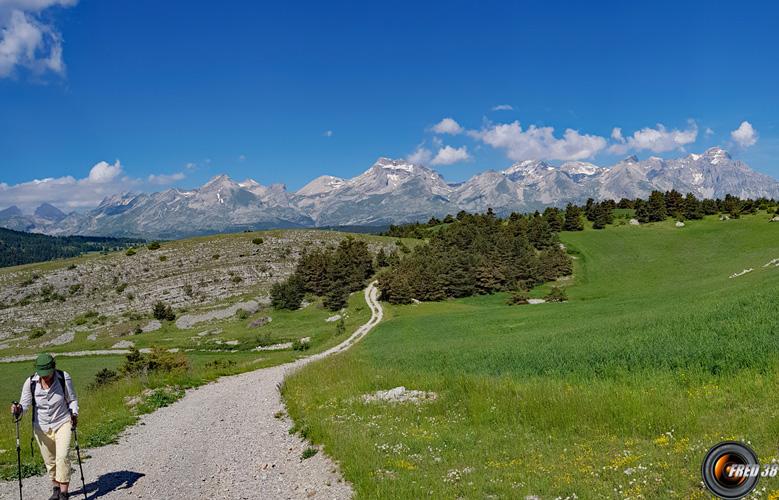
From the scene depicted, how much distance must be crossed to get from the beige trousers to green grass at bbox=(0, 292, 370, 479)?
9.78 ft

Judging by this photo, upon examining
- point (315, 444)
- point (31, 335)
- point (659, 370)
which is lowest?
point (31, 335)

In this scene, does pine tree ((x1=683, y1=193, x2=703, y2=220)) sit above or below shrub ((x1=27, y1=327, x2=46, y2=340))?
above

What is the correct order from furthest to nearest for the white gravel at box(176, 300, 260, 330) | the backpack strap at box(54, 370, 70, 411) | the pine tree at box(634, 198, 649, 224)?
1. the pine tree at box(634, 198, 649, 224)
2. the white gravel at box(176, 300, 260, 330)
3. the backpack strap at box(54, 370, 70, 411)

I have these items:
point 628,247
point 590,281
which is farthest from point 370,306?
point 628,247

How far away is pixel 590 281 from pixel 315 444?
81.7 m

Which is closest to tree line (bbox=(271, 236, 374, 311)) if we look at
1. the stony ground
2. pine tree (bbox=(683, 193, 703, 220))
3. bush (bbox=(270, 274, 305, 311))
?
bush (bbox=(270, 274, 305, 311))

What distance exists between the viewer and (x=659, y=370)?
17.0 metres

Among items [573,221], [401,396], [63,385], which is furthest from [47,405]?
[573,221]

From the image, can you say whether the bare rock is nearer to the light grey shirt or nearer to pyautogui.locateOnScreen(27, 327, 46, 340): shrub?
the light grey shirt

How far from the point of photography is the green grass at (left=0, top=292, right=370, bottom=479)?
61.1 feet

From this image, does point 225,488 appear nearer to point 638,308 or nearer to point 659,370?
point 659,370

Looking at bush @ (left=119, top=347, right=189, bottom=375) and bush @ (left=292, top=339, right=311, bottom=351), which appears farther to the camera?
bush @ (left=292, top=339, right=311, bottom=351)

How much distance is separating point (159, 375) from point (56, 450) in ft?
73.2

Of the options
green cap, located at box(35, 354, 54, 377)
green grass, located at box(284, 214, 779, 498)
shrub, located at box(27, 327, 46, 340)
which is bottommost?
shrub, located at box(27, 327, 46, 340)
